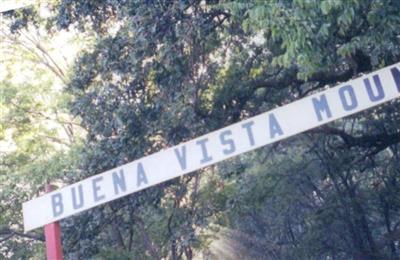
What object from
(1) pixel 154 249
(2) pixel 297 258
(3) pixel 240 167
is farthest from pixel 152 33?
(2) pixel 297 258

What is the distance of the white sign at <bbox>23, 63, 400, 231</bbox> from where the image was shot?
13.4 ft

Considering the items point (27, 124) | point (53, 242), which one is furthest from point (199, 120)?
point (27, 124)

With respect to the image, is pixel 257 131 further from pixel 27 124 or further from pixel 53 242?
pixel 27 124

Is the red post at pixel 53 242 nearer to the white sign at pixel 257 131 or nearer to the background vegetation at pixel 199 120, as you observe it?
the white sign at pixel 257 131

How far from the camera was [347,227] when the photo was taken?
14.7 m

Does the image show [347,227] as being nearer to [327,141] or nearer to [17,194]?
[327,141]

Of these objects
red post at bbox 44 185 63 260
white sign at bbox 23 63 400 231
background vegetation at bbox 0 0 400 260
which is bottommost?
red post at bbox 44 185 63 260

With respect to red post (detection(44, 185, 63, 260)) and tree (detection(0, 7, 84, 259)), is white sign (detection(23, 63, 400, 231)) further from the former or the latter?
tree (detection(0, 7, 84, 259))

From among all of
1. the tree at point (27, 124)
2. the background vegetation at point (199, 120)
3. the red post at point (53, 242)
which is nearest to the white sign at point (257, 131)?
the red post at point (53, 242)

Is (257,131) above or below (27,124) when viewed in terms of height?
below

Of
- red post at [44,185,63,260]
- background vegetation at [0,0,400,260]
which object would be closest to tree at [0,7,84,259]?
background vegetation at [0,0,400,260]

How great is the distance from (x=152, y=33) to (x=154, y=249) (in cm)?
670

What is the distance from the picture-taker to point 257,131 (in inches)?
161

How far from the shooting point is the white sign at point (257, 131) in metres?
4.07
